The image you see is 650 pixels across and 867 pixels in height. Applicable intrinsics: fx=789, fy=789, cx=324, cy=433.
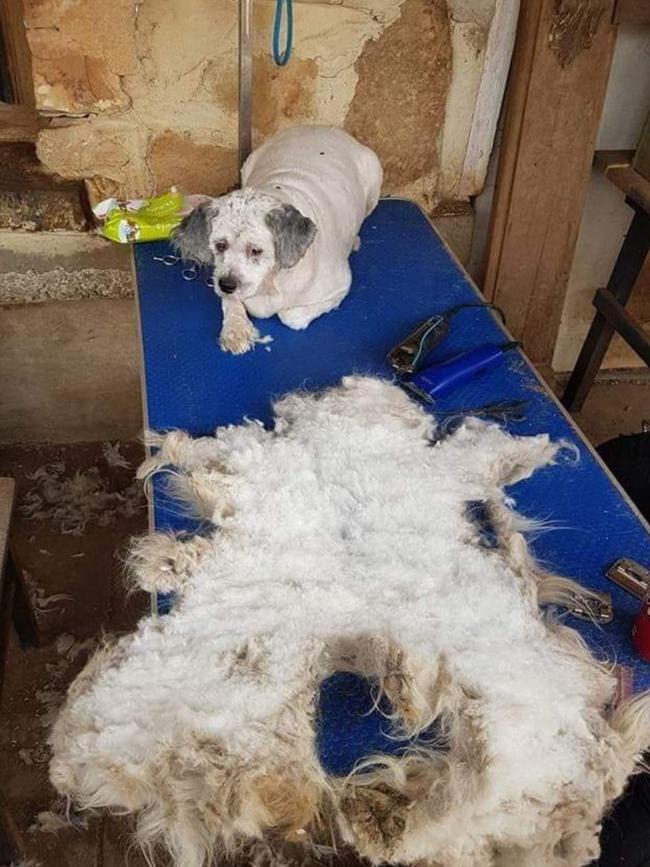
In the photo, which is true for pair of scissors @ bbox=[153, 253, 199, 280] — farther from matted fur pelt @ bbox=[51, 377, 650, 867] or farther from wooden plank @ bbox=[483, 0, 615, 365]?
wooden plank @ bbox=[483, 0, 615, 365]

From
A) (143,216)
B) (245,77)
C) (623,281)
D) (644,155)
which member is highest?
(245,77)

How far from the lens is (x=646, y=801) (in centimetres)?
109

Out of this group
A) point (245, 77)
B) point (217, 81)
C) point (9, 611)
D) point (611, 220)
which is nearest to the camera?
point (9, 611)

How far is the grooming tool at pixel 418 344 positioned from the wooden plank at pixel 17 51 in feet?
4.16

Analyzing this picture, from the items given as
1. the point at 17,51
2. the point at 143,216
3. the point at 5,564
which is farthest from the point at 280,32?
the point at 5,564

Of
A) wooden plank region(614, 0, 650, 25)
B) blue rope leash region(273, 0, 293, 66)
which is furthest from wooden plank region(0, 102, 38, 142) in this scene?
wooden plank region(614, 0, 650, 25)

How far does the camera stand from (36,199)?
6.84 ft

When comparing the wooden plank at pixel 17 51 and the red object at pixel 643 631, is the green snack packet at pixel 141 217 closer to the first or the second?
the wooden plank at pixel 17 51

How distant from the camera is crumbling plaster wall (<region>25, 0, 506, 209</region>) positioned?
193 cm

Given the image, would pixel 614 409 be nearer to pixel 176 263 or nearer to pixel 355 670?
pixel 176 263

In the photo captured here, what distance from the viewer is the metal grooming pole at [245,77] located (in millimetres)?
1658

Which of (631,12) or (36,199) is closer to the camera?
(631,12)

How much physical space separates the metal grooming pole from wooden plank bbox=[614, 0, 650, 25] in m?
0.89

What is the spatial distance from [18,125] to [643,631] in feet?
6.81
